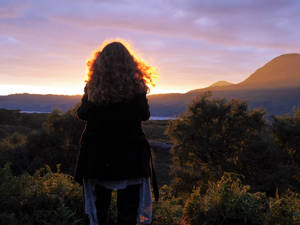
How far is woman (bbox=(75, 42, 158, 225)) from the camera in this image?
2768 mm

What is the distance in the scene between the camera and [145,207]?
10.2 ft

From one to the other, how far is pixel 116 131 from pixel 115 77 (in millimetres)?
537

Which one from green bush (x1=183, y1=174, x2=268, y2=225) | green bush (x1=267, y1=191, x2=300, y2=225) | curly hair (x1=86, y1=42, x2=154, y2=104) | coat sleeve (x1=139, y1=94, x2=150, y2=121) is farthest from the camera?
green bush (x1=183, y1=174, x2=268, y2=225)

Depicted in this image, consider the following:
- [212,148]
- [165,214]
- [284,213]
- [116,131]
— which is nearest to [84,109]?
[116,131]

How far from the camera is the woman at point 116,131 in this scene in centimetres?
277

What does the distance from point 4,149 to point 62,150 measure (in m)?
4.52

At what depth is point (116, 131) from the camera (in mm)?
2779

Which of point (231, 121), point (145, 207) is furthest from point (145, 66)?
point (231, 121)

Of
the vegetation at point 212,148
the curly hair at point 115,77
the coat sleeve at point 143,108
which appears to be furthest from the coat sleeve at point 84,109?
the vegetation at point 212,148

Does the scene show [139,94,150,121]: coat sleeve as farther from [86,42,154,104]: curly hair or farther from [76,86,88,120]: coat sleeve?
[76,86,88,120]: coat sleeve

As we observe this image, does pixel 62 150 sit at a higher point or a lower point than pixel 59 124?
lower

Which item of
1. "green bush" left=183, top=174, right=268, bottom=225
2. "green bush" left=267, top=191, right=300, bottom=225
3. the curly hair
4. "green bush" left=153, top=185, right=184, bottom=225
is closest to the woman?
the curly hair

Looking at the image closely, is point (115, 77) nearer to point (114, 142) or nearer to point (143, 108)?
point (143, 108)

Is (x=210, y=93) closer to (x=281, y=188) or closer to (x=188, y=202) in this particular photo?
(x=281, y=188)
